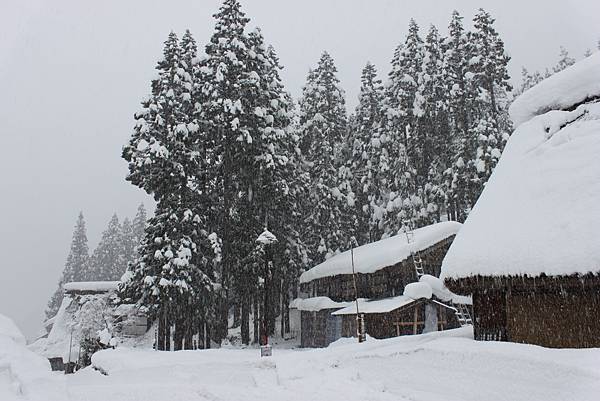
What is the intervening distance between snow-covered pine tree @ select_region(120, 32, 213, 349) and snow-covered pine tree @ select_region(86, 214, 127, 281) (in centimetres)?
4650

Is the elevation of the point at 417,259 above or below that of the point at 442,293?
above

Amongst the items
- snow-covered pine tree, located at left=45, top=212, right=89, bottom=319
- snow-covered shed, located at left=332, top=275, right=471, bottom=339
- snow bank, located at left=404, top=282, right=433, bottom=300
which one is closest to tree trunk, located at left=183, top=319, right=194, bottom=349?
snow-covered shed, located at left=332, top=275, right=471, bottom=339

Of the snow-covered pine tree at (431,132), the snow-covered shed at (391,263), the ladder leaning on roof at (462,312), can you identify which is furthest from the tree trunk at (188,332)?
the snow-covered pine tree at (431,132)

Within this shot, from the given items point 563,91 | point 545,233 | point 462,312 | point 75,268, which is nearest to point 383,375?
point 545,233

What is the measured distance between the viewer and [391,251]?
27.9 m

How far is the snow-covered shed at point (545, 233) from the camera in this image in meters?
9.87

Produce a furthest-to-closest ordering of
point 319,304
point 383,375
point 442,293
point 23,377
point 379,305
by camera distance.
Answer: point 319,304 → point 379,305 → point 442,293 → point 383,375 → point 23,377

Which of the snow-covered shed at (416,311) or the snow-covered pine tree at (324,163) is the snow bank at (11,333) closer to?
the snow-covered shed at (416,311)

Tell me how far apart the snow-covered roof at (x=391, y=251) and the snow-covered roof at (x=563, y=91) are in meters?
12.8

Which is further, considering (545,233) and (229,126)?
(229,126)

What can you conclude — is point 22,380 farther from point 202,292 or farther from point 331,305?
point 331,305

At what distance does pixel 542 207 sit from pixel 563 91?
4.55 meters

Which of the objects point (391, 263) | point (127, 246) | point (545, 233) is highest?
point (127, 246)

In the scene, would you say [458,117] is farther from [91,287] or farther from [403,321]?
[91,287]
